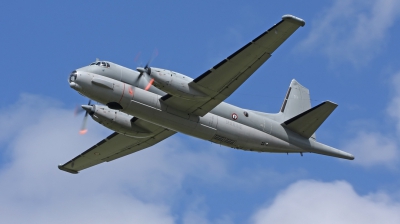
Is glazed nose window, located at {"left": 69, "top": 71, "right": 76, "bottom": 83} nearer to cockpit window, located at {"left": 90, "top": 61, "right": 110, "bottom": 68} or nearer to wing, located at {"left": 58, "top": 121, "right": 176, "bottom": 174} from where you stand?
cockpit window, located at {"left": 90, "top": 61, "right": 110, "bottom": 68}

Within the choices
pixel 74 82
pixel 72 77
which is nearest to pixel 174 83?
pixel 74 82

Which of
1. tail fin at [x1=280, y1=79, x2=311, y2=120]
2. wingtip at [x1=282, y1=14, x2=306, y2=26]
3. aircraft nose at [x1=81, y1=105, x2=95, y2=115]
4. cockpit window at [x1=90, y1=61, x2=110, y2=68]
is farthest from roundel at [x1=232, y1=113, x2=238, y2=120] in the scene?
aircraft nose at [x1=81, y1=105, x2=95, y2=115]

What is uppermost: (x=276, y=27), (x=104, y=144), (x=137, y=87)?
(x=276, y=27)

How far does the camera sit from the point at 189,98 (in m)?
32.9

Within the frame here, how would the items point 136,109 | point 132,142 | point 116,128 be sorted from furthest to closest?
point 132,142, point 116,128, point 136,109

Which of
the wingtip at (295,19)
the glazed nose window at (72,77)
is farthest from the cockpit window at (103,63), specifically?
the wingtip at (295,19)

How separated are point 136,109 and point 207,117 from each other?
12.7 feet

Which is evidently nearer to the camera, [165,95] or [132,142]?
[165,95]

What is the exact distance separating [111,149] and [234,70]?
34.6 ft

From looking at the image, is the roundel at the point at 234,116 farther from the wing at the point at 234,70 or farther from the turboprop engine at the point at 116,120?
the turboprop engine at the point at 116,120

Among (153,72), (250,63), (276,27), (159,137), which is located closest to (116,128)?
(159,137)

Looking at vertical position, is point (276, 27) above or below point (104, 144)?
above

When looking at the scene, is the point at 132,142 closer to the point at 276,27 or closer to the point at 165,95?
the point at 165,95

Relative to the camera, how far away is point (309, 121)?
37.2 metres
